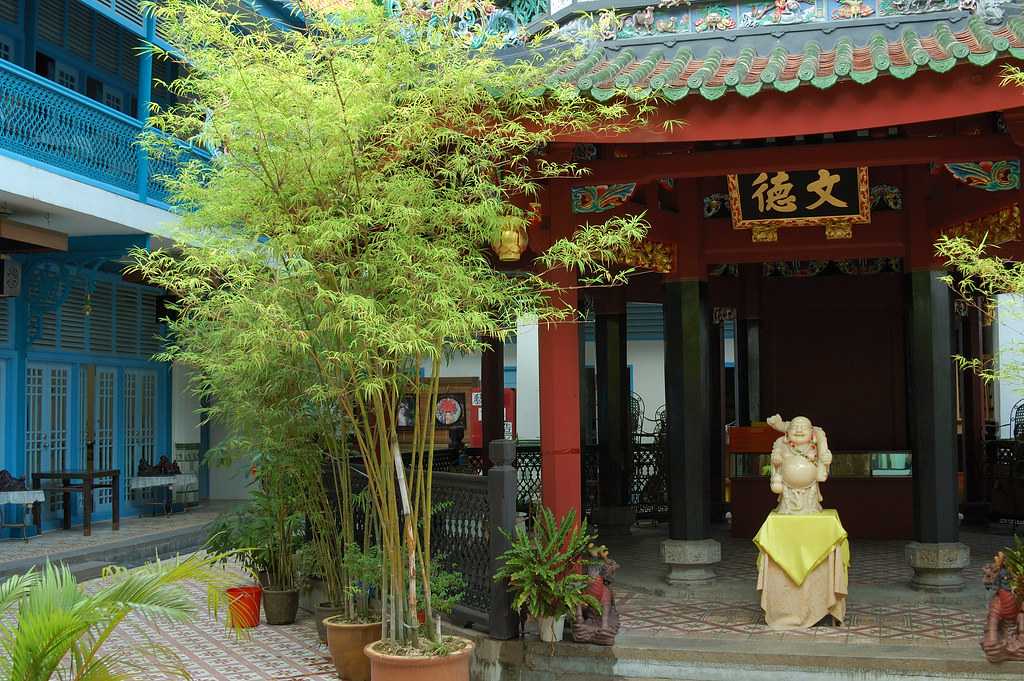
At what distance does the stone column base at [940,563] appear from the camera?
270 inches

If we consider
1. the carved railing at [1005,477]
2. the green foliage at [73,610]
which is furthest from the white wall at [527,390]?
the green foliage at [73,610]

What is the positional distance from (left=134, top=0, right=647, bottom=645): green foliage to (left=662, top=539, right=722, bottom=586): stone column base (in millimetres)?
2206

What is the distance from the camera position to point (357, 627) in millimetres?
5891

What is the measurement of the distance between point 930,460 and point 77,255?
9.19 meters

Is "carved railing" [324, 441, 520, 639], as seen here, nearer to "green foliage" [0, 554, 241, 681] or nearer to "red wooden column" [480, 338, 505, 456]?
"green foliage" [0, 554, 241, 681]

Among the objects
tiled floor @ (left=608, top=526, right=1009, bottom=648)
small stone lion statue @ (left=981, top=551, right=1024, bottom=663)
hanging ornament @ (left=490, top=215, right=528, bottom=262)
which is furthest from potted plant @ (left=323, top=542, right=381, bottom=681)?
small stone lion statue @ (left=981, top=551, right=1024, bottom=663)

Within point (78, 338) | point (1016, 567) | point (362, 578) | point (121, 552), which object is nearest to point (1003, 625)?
point (1016, 567)

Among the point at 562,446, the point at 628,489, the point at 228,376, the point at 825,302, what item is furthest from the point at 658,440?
the point at 228,376

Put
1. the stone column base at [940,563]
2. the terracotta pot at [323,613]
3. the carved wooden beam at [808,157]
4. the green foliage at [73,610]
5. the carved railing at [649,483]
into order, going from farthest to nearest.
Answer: the carved railing at [649,483] → the stone column base at [940,563] → the terracotta pot at [323,613] → the carved wooden beam at [808,157] → the green foliage at [73,610]

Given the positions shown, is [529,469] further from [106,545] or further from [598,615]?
[598,615]

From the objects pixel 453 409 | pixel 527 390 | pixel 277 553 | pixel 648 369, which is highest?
pixel 648 369

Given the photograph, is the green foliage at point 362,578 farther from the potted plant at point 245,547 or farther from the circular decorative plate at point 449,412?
the circular decorative plate at point 449,412

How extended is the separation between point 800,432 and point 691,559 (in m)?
1.22

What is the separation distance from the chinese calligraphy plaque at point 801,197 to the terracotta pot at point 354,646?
3572 mm
